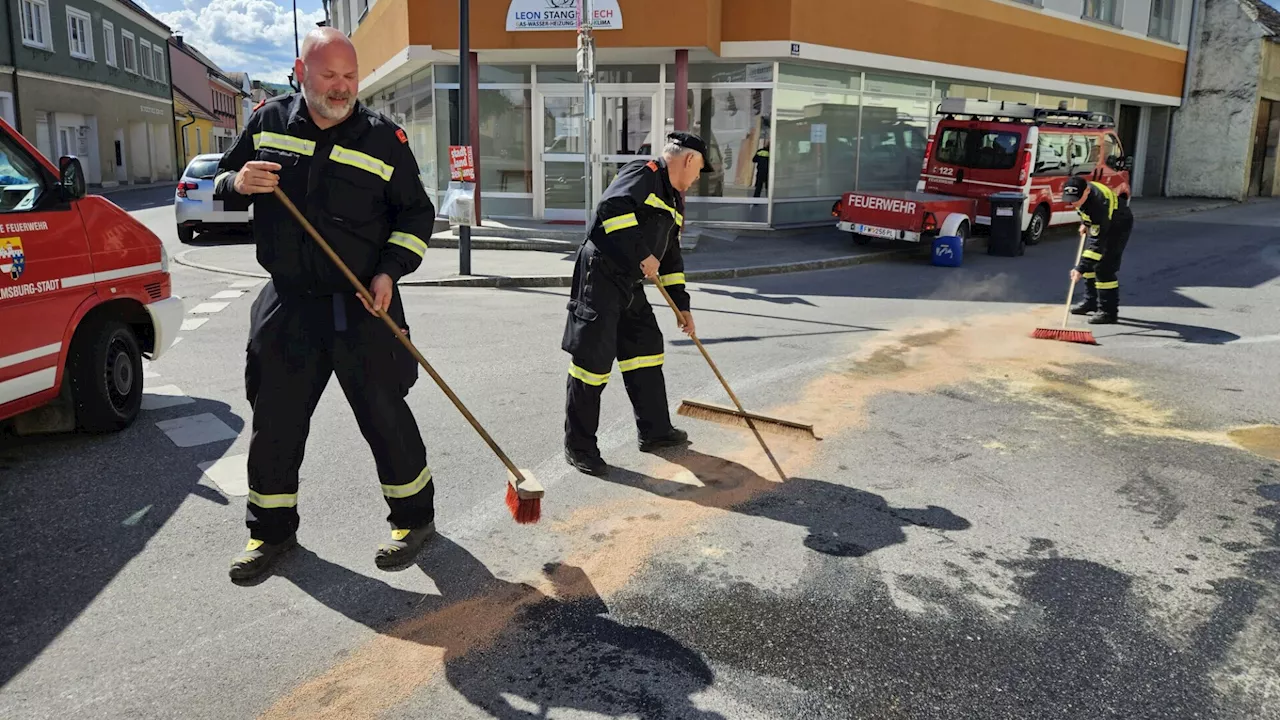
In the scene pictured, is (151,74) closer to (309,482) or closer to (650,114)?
(650,114)

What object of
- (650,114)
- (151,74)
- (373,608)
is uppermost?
(151,74)

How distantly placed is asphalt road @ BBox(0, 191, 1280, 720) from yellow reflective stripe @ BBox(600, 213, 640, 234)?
1.33 m

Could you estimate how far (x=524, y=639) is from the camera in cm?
333

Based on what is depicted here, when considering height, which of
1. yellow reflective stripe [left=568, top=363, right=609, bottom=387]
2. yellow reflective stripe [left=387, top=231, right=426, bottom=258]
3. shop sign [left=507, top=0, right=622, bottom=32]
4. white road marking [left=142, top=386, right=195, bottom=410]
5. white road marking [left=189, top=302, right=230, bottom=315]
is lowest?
white road marking [left=142, top=386, right=195, bottom=410]

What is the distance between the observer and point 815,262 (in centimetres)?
1442

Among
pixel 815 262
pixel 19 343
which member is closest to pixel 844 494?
pixel 19 343

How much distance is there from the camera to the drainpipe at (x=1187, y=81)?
29.5m

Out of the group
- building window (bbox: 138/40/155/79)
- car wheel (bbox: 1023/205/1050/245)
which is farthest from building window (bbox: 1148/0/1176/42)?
building window (bbox: 138/40/155/79)

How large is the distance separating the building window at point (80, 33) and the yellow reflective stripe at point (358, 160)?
39375 mm

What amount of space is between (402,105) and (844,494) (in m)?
19.7

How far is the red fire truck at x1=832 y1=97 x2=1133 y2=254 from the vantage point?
48.3ft

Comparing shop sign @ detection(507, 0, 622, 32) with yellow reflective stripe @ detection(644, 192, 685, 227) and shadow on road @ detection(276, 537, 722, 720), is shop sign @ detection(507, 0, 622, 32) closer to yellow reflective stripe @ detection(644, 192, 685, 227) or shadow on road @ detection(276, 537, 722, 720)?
yellow reflective stripe @ detection(644, 192, 685, 227)

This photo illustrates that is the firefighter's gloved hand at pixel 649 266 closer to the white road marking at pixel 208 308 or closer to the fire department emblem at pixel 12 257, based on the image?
the fire department emblem at pixel 12 257

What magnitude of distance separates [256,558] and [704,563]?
1.84 m
